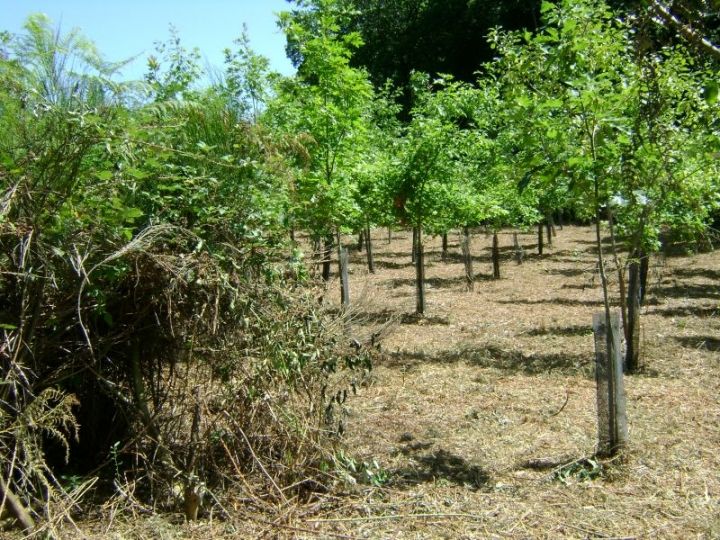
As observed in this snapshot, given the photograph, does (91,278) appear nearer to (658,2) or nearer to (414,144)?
(658,2)

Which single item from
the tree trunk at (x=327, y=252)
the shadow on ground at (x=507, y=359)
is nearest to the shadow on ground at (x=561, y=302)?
the tree trunk at (x=327, y=252)

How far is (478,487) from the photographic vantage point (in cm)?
501

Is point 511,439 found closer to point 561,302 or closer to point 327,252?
point 327,252

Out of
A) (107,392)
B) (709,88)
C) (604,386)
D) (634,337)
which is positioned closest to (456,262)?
(634,337)

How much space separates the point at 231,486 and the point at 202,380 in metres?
0.71

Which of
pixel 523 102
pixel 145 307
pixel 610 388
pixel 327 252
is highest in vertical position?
pixel 523 102

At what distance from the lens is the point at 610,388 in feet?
16.7

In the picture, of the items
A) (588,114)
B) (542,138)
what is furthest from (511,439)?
(588,114)

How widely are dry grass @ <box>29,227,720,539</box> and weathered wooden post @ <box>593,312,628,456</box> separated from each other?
0.17 metres

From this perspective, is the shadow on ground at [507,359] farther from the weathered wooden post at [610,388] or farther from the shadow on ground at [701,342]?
the weathered wooden post at [610,388]

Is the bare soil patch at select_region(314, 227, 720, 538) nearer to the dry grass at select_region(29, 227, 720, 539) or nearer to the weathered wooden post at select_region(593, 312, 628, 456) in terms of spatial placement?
the dry grass at select_region(29, 227, 720, 539)

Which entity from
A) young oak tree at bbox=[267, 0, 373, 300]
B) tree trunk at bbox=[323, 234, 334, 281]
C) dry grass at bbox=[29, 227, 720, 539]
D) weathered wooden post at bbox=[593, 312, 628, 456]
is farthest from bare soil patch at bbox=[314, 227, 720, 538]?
young oak tree at bbox=[267, 0, 373, 300]

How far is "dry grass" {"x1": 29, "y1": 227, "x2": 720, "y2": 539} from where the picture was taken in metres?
4.33

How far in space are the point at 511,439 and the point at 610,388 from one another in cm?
119
